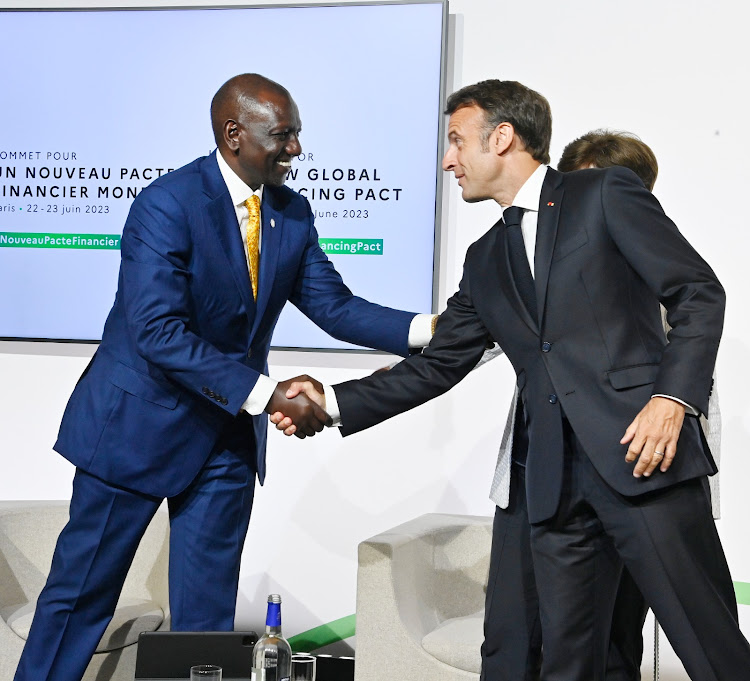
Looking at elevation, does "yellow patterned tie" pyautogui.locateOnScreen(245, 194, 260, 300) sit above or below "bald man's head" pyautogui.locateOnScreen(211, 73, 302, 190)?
below

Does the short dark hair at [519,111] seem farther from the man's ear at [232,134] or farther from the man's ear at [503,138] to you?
the man's ear at [232,134]

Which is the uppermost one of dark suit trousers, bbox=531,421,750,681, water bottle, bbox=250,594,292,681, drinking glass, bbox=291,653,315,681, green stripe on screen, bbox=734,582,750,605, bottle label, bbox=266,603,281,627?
dark suit trousers, bbox=531,421,750,681

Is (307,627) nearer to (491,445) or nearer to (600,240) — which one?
(491,445)

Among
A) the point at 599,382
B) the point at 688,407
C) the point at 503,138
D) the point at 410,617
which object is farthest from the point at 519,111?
the point at 410,617

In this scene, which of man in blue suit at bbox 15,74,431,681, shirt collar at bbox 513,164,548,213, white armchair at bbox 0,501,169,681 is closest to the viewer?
shirt collar at bbox 513,164,548,213

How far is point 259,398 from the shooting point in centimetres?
295

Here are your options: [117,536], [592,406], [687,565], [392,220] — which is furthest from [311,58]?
[687,565]

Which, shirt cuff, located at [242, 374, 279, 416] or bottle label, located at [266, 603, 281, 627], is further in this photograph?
shirt cuff, located at [242, 374, 279, 416]

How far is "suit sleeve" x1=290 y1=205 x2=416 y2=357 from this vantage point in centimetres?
335

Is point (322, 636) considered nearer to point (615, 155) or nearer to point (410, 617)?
point (410, 617)

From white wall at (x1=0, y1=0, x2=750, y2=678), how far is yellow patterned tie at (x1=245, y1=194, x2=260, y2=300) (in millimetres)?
1329

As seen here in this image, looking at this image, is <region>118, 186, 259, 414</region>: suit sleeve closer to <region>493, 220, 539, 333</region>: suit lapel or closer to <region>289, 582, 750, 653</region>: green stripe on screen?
<region>493, 220, 539, 333</region>: suit lapel

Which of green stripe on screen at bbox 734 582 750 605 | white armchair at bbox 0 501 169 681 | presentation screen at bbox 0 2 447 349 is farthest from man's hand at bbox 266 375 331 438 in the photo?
green stripe on screen at bbox 734 582 750 605

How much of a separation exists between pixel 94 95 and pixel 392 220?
1.32 meters
